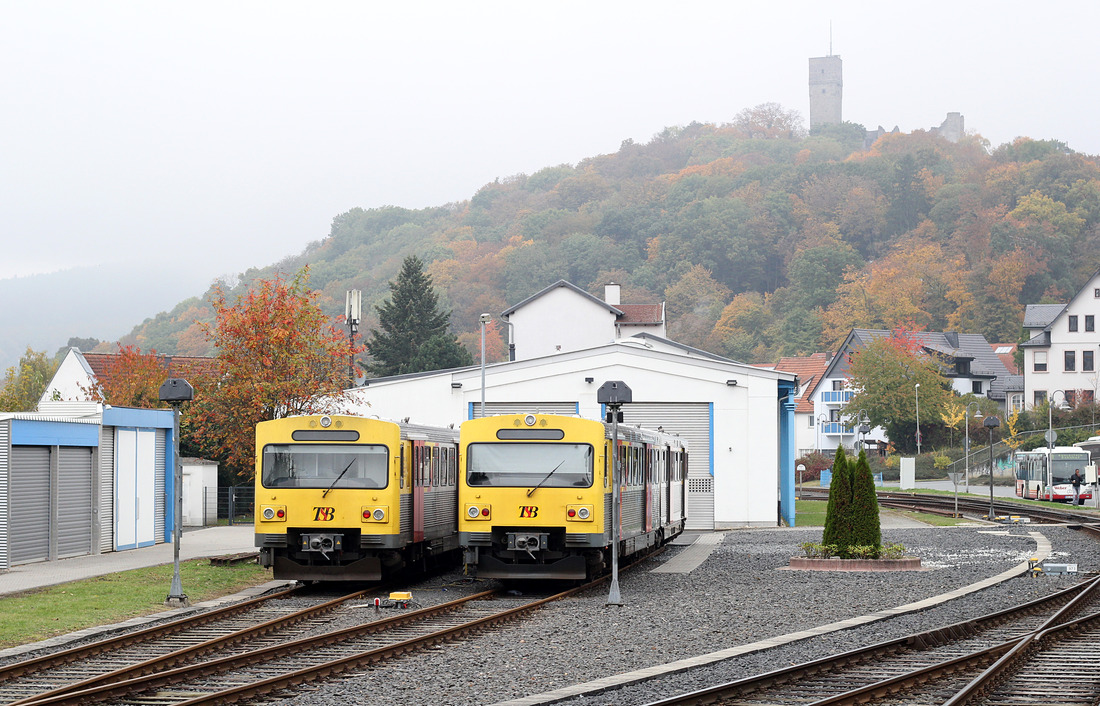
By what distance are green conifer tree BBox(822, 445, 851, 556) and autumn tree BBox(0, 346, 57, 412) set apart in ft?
171

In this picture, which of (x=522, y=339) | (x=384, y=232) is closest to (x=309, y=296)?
(x=522, y=339)

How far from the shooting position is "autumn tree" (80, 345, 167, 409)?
4853 cm

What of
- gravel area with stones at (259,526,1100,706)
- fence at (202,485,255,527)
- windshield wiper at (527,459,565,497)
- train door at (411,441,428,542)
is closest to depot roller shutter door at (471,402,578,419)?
fence at (202,485,255,527)

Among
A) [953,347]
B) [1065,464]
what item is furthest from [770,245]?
[1065,464]

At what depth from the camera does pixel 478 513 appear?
64.3 ft

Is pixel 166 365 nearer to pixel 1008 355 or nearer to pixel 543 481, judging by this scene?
pixel 543 481

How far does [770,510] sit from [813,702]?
28.0 metres

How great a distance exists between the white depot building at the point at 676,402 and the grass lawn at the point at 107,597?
51.4 feet

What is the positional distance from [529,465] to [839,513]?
22.2 feet

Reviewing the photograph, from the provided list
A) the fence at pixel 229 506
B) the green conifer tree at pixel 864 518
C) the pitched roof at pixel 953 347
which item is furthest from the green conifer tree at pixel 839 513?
the pitched roof at pixel 953 347

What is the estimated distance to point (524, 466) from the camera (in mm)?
19844

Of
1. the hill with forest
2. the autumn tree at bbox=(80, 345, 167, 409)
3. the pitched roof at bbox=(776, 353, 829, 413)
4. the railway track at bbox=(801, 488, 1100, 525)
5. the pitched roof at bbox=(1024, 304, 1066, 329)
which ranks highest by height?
the hill with forest

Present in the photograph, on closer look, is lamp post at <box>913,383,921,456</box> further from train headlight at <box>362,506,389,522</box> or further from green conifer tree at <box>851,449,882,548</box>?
train headlight at <box>362,506,389,522</box>

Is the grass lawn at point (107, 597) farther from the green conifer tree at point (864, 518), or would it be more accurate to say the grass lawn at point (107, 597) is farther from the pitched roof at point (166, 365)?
the pitched roof at point (166, 365)
